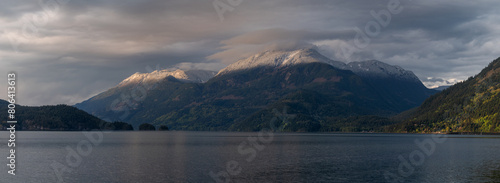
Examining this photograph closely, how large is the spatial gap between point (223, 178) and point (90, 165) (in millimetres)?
45783

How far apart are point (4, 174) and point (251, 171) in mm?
60125

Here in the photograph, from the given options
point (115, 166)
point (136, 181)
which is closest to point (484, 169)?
point (136, 181)

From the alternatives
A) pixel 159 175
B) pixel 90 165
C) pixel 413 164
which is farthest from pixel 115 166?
pixel 413 164

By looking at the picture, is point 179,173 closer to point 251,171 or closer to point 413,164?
point 251,171

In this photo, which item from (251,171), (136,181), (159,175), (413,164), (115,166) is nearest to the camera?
(136,181)

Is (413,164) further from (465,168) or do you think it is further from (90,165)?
(90,165)

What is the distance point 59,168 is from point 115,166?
14.4 meters

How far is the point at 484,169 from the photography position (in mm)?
109562

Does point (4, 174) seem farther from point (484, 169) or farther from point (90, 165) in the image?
point (484, 169)

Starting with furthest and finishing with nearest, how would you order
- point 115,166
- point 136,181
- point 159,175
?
point 115,166
point 159,175
point 136,181

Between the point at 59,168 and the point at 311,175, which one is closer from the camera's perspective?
the point at 311,175

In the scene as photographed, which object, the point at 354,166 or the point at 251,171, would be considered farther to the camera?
the point at 354,166

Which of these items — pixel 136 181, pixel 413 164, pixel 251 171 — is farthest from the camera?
pixel 413 164

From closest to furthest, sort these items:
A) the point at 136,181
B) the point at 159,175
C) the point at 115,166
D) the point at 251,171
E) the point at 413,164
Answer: the point at 136,181 → the point at 159,175 → the point at 251,171 → the point at 115,166 → the point at 413,164
